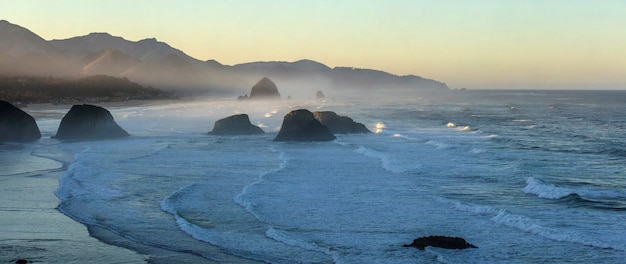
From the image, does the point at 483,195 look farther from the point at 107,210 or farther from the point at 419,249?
the point at 107,210

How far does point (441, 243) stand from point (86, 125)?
41.4 metres

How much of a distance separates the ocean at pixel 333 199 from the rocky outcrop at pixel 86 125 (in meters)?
4.20

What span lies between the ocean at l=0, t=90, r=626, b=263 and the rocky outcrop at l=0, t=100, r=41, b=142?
2930mm

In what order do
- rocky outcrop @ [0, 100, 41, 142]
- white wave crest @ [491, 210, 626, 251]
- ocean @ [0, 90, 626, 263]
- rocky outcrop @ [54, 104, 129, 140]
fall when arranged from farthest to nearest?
rocky outcrop @ [54, 104, 129, 140] → rocky outcrop @ [0, 100, 41, 142] → white wave crest @ [491, 210, 626, 251] → ocean @ [0, 90, 626, 263]

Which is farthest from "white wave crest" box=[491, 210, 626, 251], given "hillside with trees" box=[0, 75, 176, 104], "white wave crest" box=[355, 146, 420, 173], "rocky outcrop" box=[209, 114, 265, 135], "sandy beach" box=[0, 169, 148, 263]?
"hillside with trees" box=[0, 75, 176, 104]

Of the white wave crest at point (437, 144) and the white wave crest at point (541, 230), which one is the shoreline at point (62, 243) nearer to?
the white wave crest at point (541, 230)

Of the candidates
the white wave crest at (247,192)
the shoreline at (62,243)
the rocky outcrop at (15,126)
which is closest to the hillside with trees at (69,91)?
the rocky outcrop at (15,126)

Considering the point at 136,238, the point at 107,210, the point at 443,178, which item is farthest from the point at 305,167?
the point at 136,238

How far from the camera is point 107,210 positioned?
24.6 meters

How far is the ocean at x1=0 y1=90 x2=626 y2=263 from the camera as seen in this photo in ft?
61.9

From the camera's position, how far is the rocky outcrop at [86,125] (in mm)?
54594

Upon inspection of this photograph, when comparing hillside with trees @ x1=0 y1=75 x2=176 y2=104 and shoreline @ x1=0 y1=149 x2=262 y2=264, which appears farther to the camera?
hillside with trees @ x1=0 y1=75 x2=176 y2=104

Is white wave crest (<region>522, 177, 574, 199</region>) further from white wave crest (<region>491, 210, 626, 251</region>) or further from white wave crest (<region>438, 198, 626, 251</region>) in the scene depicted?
white wave crest (<region>491, 210, 626, 251</region>)

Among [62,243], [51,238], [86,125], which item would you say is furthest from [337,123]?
[62,243]
